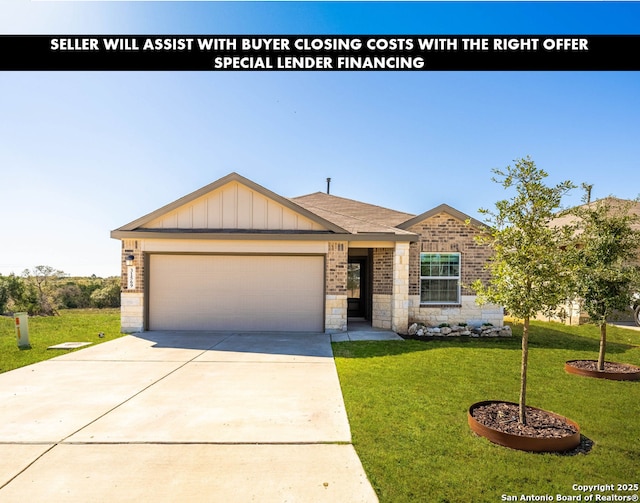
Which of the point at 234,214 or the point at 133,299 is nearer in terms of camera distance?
the point at 133,299

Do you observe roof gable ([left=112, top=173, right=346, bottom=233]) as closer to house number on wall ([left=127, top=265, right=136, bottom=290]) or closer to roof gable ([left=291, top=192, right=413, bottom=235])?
house number on wall ([left=127, top=265, right=136, bottom=290])

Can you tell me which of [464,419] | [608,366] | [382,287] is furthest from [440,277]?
[464,419]

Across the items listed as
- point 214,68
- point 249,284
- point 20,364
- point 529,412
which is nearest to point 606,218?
point 529,412

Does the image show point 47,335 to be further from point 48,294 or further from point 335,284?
point 48,294

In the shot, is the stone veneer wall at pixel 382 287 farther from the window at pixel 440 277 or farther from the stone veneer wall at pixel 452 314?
the window at pixel 440 277

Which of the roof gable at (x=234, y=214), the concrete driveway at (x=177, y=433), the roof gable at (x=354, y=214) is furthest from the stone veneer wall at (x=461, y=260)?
the concrete driveway at (x=177, y=433)

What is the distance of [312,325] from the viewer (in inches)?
478

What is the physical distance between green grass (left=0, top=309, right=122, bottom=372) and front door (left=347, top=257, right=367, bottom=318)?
9501 mm

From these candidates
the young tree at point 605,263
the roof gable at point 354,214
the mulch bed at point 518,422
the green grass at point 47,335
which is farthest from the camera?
the roof gable at point 354,214

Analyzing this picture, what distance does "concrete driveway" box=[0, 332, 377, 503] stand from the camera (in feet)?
11.6

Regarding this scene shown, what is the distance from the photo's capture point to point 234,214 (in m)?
12.0

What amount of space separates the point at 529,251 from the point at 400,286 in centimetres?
737

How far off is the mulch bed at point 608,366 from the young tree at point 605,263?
26 cm

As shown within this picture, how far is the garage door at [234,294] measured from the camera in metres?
12.1
